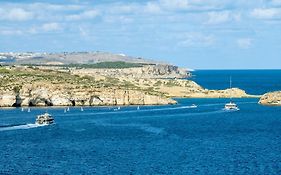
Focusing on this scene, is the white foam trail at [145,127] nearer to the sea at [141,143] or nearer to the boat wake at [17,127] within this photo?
the sea at [141,143]

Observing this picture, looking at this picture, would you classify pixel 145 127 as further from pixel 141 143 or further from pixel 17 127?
pixel 17 127

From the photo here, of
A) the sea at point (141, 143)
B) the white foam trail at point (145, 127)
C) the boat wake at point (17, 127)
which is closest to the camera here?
the sea at point (141, 143)

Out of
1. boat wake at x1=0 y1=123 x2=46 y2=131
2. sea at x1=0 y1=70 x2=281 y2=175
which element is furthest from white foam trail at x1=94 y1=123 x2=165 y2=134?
boat wake at x1=0 y1=123 x2=46 y2=131

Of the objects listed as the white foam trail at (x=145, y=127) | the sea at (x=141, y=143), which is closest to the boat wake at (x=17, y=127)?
the sea at (x=141, y=143)

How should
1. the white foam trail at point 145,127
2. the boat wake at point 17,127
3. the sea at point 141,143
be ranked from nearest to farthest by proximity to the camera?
the sea at point 141,143, the white foam trail at point 145,127, the boat wake at point 17,127

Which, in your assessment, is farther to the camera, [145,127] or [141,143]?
[145,127]

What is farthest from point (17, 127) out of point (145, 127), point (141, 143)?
point (141, 143)

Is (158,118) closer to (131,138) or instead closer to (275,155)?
(131,138)

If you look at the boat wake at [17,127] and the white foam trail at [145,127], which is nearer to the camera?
the white foam trail at [145,127]

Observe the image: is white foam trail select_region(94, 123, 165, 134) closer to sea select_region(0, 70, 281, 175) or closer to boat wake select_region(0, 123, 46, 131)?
sea select_region(0, 70, 281, 175)
